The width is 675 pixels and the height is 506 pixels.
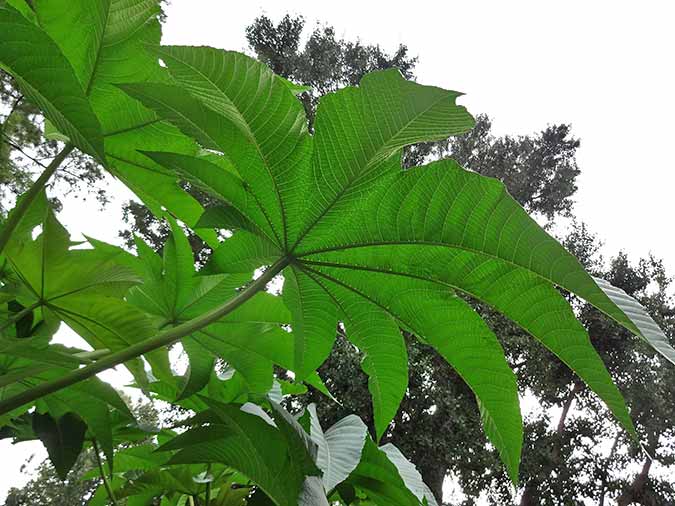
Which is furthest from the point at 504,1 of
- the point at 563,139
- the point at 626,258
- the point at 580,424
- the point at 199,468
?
the point at 199,468

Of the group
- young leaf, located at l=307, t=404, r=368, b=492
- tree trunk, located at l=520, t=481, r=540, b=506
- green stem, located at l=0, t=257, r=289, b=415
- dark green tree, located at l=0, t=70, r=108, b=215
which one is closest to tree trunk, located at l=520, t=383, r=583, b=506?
tree trunk, located at l=520, t=481, r=540, b=506

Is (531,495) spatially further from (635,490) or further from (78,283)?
(78,283)

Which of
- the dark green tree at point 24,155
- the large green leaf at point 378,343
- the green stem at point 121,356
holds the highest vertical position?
the dark green tree at point 24,155

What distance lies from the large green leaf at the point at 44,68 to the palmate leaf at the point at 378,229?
0.08 m

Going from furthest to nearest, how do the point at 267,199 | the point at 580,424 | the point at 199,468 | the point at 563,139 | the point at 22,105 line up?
the point at 563,139
the point at 580,424
the point at 22,105
the point at 199,468
the point at 267,199

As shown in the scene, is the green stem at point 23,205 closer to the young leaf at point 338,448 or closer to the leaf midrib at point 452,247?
the leaf midrib at point 452,247

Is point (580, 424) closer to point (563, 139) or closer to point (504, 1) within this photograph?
point (563, 139)

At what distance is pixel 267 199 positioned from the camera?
411 millimetres

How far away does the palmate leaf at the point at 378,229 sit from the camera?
335 mm

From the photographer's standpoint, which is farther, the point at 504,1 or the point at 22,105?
the point at 504,1

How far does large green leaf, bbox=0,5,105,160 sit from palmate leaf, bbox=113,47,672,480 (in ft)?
0.27

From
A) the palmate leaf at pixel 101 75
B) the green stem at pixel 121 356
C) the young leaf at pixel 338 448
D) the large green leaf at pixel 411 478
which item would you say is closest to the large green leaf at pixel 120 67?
the palmate leaf at pixel 101 75

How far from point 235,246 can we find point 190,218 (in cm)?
11

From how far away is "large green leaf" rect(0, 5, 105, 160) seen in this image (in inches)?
9.6
